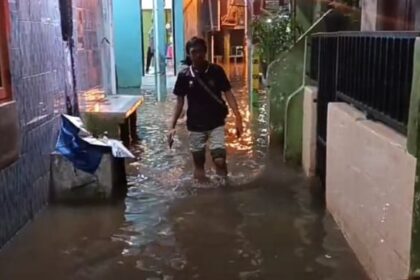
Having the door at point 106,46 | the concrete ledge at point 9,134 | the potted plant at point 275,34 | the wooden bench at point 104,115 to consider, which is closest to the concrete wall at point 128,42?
the door at point 106,46

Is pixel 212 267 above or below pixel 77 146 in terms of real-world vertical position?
below

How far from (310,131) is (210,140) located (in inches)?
49.5

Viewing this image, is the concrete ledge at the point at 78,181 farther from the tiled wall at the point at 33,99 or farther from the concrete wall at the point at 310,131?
the concrete wall at the point at 310,131

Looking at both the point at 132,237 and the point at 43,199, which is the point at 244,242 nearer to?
the point at 132,237

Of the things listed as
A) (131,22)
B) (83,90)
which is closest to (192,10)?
(131,22)

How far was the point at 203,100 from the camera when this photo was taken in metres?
7.31

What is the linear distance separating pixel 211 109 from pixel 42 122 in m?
1.99

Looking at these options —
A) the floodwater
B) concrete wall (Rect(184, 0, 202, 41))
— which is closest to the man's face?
the floodwater

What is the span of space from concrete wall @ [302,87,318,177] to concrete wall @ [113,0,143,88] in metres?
13.0

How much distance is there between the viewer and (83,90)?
8734mm

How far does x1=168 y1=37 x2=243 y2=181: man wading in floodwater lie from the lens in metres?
7.25

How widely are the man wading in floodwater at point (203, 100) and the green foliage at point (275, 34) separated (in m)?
2.84

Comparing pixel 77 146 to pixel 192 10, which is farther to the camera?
pixel 192 10

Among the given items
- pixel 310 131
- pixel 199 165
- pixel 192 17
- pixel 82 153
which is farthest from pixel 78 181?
pixel 192 17
